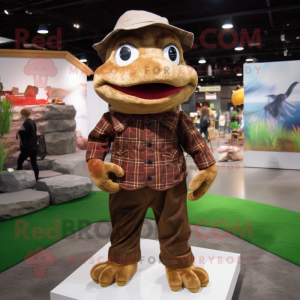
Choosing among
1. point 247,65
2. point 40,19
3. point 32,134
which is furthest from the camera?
point 40,19

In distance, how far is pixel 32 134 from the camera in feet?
16.3

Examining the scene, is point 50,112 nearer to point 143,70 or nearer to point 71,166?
point 71,166

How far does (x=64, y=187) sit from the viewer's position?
167 inches

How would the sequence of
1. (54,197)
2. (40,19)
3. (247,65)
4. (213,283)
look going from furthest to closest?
(40,19), (247,65), (54,197), (213,283)

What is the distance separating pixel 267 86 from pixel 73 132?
165 inches

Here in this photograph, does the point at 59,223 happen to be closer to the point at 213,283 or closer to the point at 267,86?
the point at 213,283

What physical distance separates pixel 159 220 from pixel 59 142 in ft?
17.5

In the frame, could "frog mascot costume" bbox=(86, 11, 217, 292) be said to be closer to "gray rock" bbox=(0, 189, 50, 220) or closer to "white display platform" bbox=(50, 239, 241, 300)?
"white display platform" bbox=(50, 239, 241, 300)

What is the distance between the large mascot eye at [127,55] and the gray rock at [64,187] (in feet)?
9.40

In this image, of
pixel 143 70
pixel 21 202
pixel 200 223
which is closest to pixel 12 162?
pixel 21 202

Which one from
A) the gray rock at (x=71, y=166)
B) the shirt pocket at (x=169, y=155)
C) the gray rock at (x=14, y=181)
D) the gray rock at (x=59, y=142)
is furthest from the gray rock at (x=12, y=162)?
the shirt pocket at (x=169, y=155)

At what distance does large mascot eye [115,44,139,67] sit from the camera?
1.70m

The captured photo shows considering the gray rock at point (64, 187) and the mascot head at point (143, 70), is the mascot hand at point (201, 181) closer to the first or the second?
the mascot head at point (143, 70)

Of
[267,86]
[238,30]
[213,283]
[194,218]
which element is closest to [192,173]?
[267,86]
